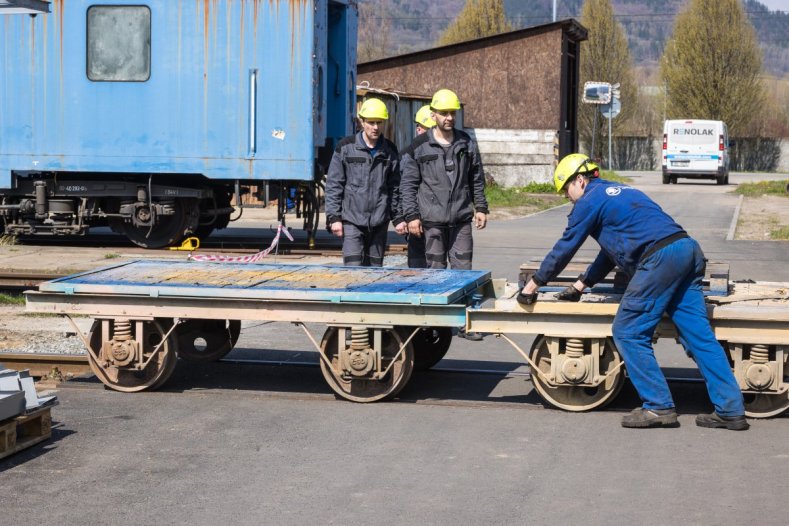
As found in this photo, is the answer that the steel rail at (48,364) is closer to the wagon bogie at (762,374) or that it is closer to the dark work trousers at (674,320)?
the dark work trousers at (674,320)

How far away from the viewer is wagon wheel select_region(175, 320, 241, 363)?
9133mm

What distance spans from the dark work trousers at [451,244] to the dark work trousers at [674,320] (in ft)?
8.80

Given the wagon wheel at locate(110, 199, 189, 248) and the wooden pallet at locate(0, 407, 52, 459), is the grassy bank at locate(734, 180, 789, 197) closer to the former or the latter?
the wagon wheel at locate(110, 199, 189, 248)

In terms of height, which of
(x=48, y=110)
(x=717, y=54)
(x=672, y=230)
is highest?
(x=717, y=54)

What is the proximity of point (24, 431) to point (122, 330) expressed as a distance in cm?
130

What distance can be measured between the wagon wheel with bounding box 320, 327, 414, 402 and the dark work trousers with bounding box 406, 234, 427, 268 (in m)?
2.21

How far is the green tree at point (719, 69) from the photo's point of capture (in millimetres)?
64875

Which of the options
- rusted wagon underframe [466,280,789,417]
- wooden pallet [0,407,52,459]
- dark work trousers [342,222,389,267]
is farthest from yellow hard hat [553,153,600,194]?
wooden pallet [0,407,52,459]

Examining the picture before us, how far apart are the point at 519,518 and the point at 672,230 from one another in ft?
8.05

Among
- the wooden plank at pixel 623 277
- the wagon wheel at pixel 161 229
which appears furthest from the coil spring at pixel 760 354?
the wagon wheel at pixel 161 229

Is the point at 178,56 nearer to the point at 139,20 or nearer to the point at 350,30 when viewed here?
the point at 139,20

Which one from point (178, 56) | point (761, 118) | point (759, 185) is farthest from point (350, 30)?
point (761, 118)

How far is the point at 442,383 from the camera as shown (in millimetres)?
8656

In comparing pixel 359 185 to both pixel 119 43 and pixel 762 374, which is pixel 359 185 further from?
pixel 119 43
